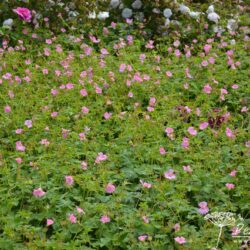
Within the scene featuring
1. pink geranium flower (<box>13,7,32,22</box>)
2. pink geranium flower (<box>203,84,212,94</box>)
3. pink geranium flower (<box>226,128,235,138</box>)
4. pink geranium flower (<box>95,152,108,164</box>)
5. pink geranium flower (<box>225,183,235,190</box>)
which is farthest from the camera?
pink geranium flower (<box>13,7,32,22</box>)

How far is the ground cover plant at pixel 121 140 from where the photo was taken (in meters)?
A: 2.84

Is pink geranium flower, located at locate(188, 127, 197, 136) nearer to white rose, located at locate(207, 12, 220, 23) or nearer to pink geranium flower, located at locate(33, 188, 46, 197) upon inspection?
pink geranium flower, located at locate(33, 188, 46, 197)

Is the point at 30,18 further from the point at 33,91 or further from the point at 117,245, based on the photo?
the point at 117,245

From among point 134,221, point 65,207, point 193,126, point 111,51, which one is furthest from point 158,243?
point 111,51

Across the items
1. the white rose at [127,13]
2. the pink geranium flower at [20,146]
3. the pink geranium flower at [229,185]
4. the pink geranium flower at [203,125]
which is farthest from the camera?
the white rose at [127,13]

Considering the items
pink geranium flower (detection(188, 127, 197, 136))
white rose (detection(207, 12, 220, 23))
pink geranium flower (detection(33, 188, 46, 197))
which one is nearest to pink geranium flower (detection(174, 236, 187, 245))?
pink geranium flower (detection(33, 188, 46, 197))

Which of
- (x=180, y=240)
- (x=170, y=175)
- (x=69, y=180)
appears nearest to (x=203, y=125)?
(x=170, y=175)

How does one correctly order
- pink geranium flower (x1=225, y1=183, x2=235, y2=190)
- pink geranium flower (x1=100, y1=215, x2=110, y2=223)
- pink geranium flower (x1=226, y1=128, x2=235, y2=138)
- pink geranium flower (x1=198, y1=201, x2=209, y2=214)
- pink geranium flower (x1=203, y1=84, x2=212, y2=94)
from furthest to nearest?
1. pink geranium flower (x1=203, y1=84, x2=212, y2=94)
2. pink geranium flower (x1=226, y1=128, x2=235, y2=138)
3. pink geranium flower (x1=225, y1=183, x2=235, y2=190)
4. pink geranium flower (x1=198, y1=201, x2=209, y2=214)
5. pink geranium flower (x1=100, y1=215, x2=110, y2=223)

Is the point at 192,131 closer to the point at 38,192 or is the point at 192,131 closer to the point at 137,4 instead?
the point at 38,192

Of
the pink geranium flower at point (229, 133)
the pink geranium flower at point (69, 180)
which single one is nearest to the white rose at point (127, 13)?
the pink geranium flower at point (229, 133)

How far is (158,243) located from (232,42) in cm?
290

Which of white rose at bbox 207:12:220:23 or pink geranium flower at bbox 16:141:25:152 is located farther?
white rose at bbox 207:12:220:23

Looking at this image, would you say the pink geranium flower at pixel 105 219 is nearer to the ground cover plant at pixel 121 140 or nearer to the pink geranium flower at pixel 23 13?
the ground cover plant at pixel 121 140

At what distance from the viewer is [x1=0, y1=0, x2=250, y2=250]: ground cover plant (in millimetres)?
2840
